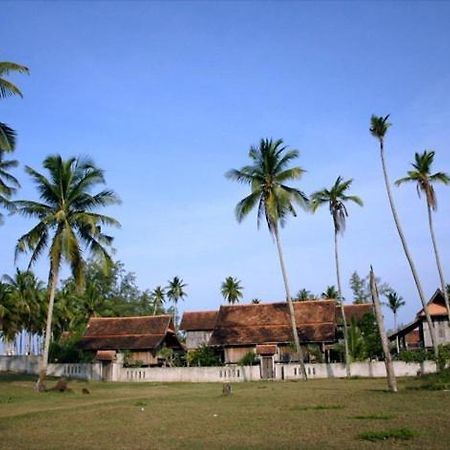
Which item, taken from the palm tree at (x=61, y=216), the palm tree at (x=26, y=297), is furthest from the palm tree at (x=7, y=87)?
the palm tree at (x=26, y=297)

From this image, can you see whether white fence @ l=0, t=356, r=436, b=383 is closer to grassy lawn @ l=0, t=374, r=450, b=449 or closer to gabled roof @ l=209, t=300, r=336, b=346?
gabled roof @ l=209, t=300, r=336, b=346

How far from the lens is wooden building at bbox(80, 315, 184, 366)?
47.8 metres

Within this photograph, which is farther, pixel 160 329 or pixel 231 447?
pixel 160 329

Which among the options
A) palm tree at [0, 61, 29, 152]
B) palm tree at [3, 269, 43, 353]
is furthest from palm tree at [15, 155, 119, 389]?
palm tree at [3, 269, 43, 353]

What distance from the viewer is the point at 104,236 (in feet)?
108

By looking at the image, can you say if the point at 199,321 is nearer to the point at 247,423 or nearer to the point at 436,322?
the point at 436,322

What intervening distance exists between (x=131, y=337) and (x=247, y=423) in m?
36.0

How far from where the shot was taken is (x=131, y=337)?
49.2 metres

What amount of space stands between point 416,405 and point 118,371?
30023 mm

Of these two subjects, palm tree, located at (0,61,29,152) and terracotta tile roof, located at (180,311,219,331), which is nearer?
palm tree, located at (0,61,29,152)

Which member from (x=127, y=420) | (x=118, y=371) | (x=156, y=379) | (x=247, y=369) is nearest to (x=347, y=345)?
(x=247, y=369)

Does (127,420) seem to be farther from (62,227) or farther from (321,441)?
(62,227)

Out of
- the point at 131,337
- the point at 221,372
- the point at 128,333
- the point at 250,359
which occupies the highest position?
the point at 128,333

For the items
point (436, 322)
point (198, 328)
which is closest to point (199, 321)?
point (198, 328)
